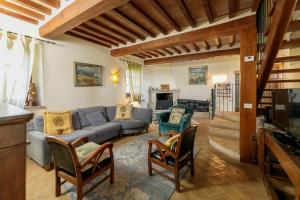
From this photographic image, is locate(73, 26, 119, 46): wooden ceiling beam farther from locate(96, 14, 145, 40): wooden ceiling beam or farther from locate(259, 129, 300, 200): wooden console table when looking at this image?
locate(259, 129, 300, 200): wooden console table

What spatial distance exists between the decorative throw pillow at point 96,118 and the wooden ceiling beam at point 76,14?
1962 mm

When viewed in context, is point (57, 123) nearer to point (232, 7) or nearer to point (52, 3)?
point (52, 3)

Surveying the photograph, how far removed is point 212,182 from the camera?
2225mm

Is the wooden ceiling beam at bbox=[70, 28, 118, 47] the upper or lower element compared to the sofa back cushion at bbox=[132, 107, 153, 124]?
upper

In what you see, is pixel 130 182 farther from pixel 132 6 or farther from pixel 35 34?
pixel 35 34

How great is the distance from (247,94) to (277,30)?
1.11m

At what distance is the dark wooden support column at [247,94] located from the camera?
8.84 feet

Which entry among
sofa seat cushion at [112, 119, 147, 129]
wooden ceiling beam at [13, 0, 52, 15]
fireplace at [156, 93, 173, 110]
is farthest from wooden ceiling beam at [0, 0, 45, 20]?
fireplace at [156, 93, 173, 110]

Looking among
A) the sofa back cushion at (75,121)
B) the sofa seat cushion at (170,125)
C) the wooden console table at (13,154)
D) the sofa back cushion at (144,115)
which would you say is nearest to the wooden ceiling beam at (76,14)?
the sofa back cushion at (75,121)

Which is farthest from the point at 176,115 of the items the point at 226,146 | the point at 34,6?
the point at 34,6

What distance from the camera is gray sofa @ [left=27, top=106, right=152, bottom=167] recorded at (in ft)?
8.41

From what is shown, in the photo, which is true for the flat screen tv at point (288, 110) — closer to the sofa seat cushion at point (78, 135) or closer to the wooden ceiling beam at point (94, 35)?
the sofa seat cushion at point (78, 135)

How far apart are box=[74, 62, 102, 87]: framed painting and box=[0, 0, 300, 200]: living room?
0.10 ft

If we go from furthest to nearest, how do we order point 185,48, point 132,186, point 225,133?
1. point 185,48
2. point 225,133
3. point 132,186
